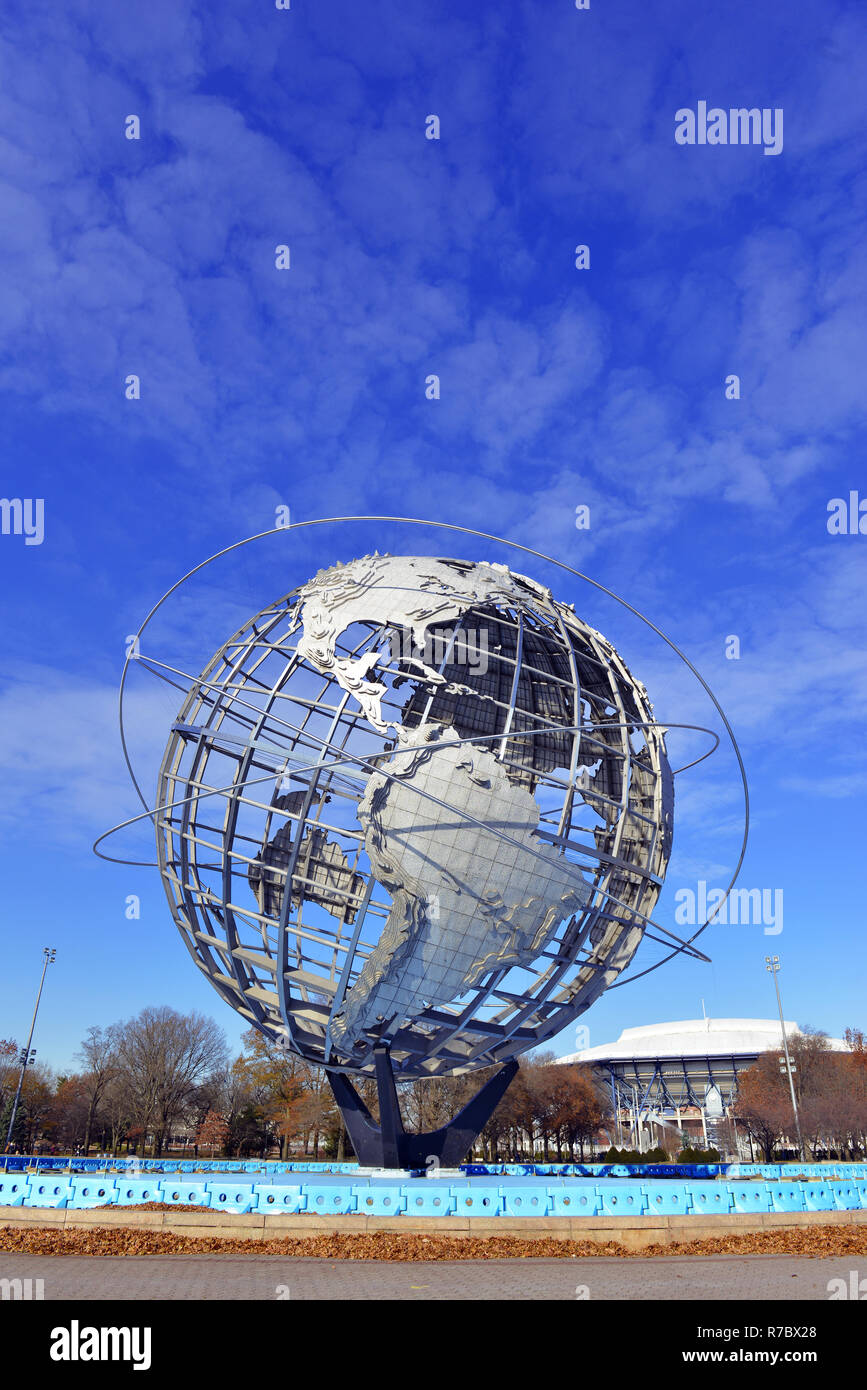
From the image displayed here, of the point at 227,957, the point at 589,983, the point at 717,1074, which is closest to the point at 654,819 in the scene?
the point at 589,983

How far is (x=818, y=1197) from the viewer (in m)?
16.3

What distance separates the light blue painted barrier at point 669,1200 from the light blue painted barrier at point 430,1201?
3307 millimetres

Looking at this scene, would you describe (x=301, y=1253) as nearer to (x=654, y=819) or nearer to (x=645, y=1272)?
(x=645, y=1272)

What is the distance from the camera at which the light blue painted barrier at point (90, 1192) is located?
15508 millimetres

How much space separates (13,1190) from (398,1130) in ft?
23.2

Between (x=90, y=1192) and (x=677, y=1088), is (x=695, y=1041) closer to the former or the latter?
(x=677, y=1088)

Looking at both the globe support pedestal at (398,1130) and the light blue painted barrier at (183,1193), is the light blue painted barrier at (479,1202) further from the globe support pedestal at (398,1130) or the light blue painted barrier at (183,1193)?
the light blue painted barrier at (183,1193)

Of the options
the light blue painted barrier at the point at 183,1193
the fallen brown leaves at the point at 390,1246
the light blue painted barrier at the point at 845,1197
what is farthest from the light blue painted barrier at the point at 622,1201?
the light blue painted barrier at the point at 183,1193

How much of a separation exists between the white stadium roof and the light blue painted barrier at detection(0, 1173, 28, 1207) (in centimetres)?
7059

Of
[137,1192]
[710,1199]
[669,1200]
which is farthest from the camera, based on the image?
[137,1192]

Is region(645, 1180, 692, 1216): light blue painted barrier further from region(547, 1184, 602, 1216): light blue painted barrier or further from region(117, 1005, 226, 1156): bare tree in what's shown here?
region(117, 1005, 226, 1156): bare tree

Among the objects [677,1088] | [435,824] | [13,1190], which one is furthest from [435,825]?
[677,1088]

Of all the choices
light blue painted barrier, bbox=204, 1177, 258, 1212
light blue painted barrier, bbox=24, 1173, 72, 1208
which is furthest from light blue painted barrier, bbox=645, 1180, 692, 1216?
light blue painted barrier, bbox=24, 1173, 72, 1208

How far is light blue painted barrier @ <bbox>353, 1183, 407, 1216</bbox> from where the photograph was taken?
14.0 meters
